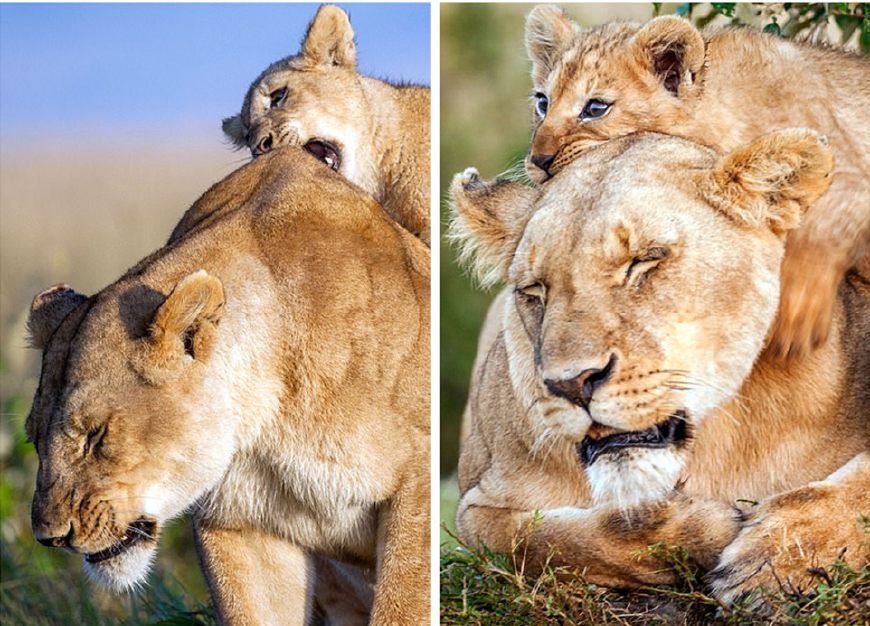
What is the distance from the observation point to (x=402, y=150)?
174 inches

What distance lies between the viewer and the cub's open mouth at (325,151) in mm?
4301

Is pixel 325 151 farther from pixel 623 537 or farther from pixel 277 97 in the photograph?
pixel 623 537

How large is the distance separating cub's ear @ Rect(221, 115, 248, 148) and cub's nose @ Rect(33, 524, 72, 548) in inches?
64.5

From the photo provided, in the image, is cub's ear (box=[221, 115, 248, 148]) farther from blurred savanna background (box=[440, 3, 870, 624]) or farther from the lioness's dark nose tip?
the lioness's dark nose tip

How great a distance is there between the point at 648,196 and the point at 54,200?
16.0 ft

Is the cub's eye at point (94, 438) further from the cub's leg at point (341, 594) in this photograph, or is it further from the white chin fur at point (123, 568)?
the cub's leg at point (341, 594)

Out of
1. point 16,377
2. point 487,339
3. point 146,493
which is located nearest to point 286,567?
point 146,493

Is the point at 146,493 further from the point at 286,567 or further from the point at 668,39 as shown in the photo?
the point at 668,39

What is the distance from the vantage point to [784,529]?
291cm

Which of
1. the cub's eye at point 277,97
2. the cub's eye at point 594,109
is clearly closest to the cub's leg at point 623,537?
the cub's eye at point 594,109

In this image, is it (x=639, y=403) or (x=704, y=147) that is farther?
(x=704, y=147)

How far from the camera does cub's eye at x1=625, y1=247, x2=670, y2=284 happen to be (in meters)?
2.97

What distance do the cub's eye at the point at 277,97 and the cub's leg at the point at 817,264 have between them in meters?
1.93

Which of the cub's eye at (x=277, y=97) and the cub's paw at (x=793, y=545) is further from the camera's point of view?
the cub's eye at (x=277, y=97)
